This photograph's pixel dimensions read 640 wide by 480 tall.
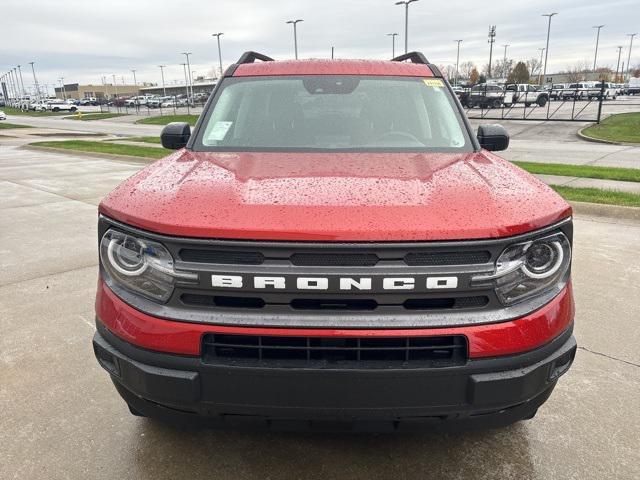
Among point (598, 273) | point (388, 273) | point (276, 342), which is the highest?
point (388, 273)

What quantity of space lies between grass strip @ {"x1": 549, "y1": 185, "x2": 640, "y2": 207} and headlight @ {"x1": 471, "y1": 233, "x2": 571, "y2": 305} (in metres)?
5.99

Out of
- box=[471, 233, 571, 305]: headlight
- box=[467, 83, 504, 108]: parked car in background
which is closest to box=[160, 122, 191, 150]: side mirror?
box=[471, 233, 571, 305]: headlight

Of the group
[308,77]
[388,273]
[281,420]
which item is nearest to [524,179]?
[388,273]

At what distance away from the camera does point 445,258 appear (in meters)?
1.82

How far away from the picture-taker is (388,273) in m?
1.78

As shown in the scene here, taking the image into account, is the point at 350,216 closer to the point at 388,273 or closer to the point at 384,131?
the point at 388,273

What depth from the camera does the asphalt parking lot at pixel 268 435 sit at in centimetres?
234

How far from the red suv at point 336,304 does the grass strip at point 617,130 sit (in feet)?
66.9

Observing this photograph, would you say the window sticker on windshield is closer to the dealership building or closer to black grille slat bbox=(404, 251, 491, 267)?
black grille slat bbox=(404, 251, 491, 267)

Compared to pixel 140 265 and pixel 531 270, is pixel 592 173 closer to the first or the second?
pixel 531 270

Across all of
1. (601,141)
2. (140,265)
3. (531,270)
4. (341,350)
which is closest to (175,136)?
(140,265)

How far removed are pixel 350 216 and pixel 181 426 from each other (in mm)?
1092

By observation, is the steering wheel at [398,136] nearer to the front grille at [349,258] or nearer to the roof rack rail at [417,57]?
the roof rack rail at [417,57]

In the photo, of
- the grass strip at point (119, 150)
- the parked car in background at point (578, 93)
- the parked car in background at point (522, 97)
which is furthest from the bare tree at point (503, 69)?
the grass strip at point (119, 150)
